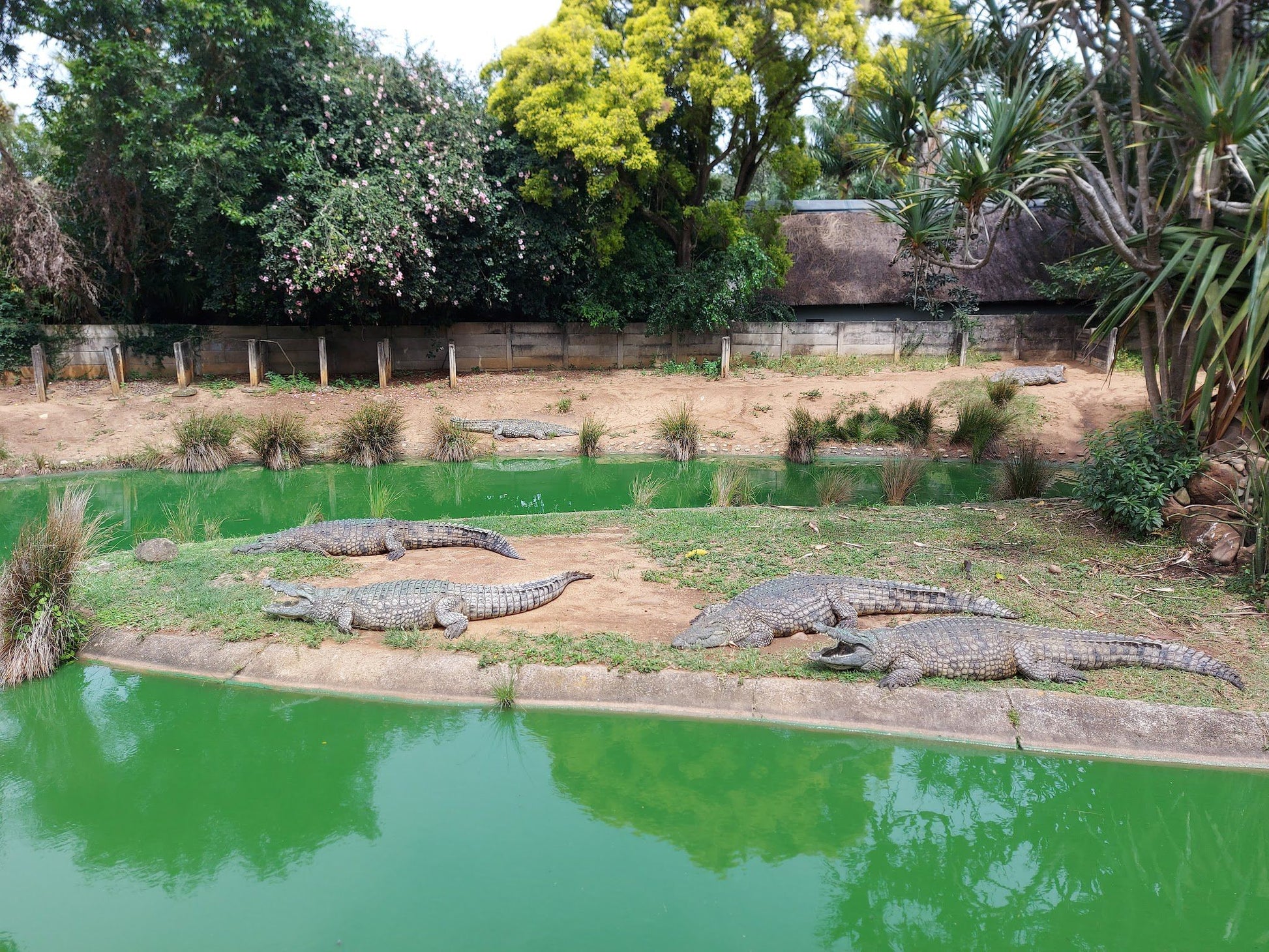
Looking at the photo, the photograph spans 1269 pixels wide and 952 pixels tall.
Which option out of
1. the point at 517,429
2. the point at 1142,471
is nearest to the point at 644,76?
the point at 517,429

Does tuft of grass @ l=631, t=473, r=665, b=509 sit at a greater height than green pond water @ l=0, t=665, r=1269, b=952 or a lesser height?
greater

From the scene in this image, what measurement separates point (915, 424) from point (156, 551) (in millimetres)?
10233

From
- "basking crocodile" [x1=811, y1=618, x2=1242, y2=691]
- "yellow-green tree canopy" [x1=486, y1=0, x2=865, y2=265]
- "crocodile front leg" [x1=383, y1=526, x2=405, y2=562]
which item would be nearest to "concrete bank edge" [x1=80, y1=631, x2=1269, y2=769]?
"basking crocodile" [x1=811, y1=618, x2=1242, y2=691]

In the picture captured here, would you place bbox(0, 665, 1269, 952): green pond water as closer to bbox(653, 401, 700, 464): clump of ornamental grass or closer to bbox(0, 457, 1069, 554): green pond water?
bbox(0, 457, 1069, 554): green pond water

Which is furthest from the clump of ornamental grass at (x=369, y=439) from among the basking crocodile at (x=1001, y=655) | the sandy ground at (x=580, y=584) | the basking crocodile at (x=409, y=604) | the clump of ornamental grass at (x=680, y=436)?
the basking crocodile at (x=1001, y=655)

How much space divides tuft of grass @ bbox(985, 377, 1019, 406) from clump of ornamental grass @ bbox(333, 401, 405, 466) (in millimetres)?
9513

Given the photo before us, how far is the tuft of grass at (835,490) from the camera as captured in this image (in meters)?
9.16

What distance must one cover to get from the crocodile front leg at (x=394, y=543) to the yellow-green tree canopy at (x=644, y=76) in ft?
33.2

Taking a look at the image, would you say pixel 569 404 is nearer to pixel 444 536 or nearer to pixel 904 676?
pixel 444 536

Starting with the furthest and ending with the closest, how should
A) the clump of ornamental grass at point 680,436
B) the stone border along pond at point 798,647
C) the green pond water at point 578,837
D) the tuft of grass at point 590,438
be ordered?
the tuft of grass at point 590,438
the clump of ornamental grass at point 680,436
the stone border along pond at point 798,647
the green pond water at point 578,837

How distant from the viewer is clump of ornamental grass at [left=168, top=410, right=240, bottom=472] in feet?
37.2

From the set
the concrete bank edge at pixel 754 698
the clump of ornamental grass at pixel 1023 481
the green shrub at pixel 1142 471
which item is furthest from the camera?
the clump of ornamental grass at pixel 1023 481

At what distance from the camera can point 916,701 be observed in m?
4.72

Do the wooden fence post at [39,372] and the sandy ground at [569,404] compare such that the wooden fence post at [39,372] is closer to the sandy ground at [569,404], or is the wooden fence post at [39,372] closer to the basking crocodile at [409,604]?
the sandy ground at [569,404]
